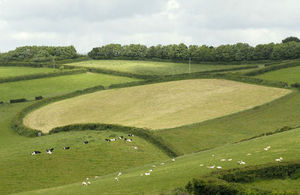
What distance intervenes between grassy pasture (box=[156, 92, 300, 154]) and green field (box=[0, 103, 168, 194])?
15.7ft

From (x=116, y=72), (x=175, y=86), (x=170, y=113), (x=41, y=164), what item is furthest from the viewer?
(x=116, y=72)

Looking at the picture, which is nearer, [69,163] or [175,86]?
[69,163]

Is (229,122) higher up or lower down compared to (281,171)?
lower down

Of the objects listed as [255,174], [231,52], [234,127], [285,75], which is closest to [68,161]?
[255,174]

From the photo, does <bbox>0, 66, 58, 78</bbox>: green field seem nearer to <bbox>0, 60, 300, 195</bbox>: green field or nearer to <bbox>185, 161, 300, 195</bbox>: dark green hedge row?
<bbox>0, 60, 300, 195</bbox>: green field

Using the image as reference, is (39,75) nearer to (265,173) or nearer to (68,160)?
(68,160)

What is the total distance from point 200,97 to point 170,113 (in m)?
14.7

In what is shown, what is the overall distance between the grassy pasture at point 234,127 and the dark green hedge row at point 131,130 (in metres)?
1.14

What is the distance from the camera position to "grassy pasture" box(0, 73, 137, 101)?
11259cm

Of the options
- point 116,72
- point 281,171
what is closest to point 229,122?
point 281,171

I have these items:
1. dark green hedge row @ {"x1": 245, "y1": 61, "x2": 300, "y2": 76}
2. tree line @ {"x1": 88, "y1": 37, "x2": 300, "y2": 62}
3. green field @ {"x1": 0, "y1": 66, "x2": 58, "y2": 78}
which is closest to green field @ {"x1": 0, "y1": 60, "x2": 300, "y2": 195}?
dark green hedge row @ {"x1": 245, "y1": 61, "x2": 300, "y2": 76}

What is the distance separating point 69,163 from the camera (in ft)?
150

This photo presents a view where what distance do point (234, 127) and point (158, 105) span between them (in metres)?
26.2

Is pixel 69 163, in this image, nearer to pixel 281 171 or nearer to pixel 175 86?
pixel 281 171
